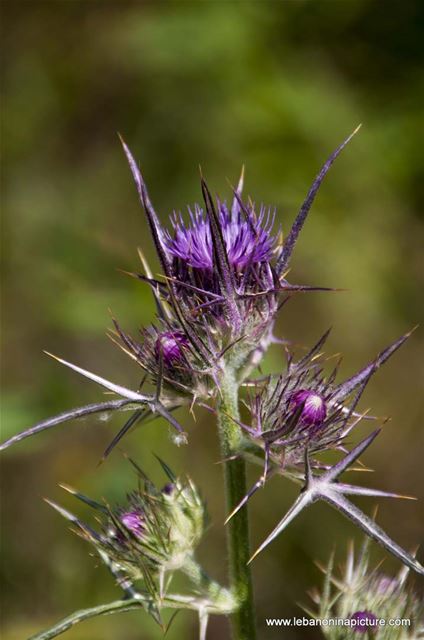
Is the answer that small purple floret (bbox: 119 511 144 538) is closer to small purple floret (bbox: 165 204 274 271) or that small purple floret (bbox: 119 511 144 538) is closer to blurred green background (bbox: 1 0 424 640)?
small purple floret (bbox: 165 204 274 271)

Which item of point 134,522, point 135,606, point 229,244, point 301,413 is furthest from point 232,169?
point 135,606

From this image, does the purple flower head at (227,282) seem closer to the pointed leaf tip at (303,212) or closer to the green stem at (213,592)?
the pointed leaf tip at (303,212)

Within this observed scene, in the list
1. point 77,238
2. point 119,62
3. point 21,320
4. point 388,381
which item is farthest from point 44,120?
point 388,381

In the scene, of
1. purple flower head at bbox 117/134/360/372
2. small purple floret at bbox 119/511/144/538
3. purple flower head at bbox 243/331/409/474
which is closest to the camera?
purple flower head at bbox 243/331/409/474

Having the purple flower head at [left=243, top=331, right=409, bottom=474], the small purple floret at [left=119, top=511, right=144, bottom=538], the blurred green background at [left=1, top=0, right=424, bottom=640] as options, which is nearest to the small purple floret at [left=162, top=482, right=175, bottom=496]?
the small purple floret at [left=119, top=511, right=144, bottom=538]

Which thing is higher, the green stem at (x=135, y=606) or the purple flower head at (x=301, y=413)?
the purple flower head at (x=301, y=413)

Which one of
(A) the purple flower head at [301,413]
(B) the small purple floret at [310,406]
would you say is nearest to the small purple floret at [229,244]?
(A) the purple flower head at [301,413]
